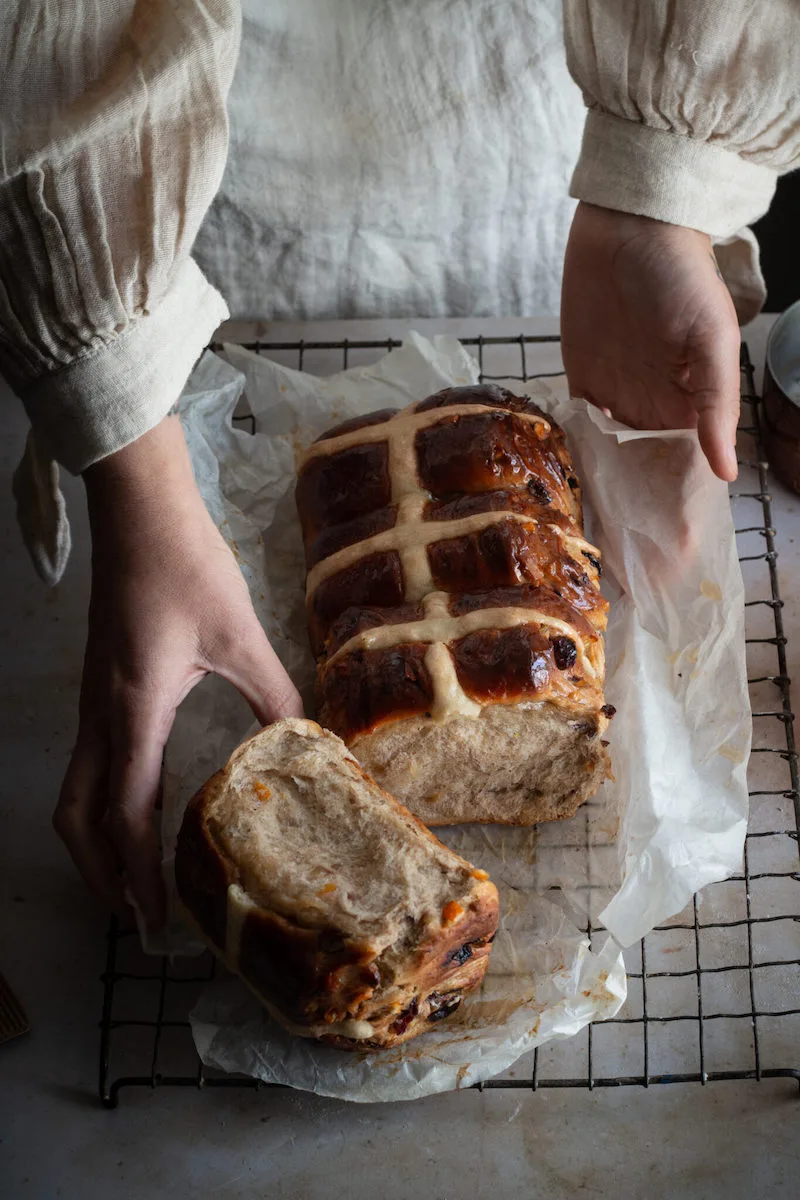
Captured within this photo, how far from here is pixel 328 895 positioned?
1.41 m

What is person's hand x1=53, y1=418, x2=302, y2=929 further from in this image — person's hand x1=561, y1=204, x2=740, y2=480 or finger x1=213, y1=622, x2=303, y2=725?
person's hand x1=561, y1=204, x2=740, y2=480

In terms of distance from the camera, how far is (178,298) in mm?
1507

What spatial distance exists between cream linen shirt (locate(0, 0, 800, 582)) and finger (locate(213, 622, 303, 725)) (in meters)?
0.33

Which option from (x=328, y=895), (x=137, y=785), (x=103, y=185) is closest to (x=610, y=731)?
(x=328, y=895)

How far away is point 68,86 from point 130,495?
1.74ft

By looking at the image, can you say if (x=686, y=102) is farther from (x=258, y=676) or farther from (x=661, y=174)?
(x=258, y=676)

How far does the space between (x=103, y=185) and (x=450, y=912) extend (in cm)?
97

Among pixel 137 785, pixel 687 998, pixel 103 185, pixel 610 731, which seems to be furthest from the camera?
pixel 610 731

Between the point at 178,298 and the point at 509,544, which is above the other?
the point at 178,298

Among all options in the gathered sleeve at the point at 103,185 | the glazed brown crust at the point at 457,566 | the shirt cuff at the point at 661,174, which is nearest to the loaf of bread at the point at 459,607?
the glazed brown crust at the point at 457,566

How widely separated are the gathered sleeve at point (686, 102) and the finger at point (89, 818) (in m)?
1.17

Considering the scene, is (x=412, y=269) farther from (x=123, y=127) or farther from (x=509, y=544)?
(x=123, y=127)

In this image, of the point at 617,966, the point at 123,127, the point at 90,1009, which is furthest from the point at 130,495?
the point at 617,966

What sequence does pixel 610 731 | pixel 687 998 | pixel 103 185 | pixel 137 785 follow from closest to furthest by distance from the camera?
pixel 103 185 < pixel 137 785 < pixel 687 998 < pixel 610 731
